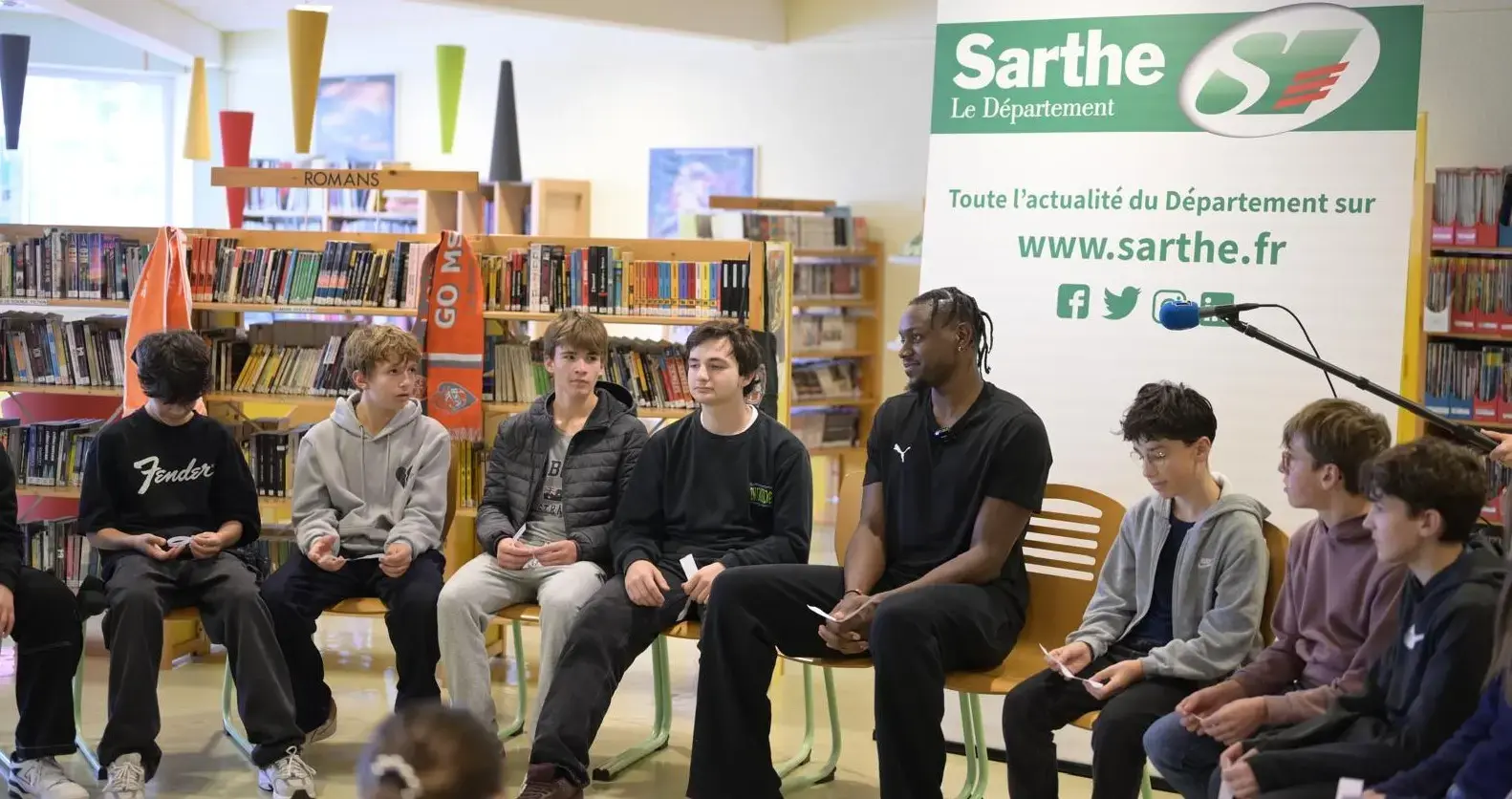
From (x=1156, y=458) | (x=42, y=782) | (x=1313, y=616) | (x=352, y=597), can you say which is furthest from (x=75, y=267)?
(x=1313, y=616)

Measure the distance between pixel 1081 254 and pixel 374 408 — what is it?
6.71 feet

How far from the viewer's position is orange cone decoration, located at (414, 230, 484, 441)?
5.10 metres

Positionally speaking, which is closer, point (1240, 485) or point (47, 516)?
point (1240, 485)

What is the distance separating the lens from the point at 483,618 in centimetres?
402

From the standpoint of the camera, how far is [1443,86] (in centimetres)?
725

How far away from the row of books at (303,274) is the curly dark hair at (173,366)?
123 cm

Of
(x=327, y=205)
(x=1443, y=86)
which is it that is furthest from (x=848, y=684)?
(x=327, y=205)

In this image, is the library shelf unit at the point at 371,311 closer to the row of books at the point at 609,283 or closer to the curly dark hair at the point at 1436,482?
the row of books at the point at 609,283

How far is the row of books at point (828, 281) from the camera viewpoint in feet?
30.3

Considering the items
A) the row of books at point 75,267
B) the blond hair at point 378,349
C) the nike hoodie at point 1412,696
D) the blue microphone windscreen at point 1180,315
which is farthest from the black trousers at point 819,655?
the row of books at point 75,267

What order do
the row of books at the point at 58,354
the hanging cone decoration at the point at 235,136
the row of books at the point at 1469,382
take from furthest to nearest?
the hanging cone decoration at the point at 235,136, the row of books at the point at 1469,382, the row of books at the point at 58,354

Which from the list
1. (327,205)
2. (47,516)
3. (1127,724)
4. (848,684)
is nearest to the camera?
(1127,724)

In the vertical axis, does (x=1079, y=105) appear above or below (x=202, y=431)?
above

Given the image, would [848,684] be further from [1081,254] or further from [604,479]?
[1081,254]
